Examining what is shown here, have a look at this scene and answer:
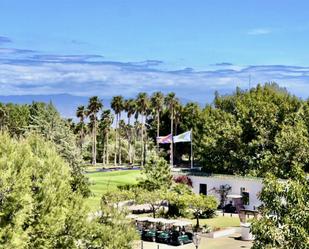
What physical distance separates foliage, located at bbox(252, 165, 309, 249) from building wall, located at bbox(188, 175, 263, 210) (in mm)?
32839

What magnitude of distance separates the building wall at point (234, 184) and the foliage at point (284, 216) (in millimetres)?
32839

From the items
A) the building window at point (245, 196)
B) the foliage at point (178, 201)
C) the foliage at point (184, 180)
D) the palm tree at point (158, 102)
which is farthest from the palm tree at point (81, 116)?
the building window at point (245, 196)

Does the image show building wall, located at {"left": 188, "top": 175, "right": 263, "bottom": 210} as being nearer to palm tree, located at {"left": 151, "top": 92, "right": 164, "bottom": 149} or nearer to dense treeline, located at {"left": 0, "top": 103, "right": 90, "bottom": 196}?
dense treeline, located at {"left": 0, "top": 103, "right": 90, "bottom": 196}

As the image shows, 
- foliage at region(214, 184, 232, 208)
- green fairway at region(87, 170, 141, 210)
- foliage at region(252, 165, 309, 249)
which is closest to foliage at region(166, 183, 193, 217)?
foliage at region(214, 184, 232, 208)

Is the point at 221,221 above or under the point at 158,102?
under

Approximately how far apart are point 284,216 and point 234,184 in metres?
36.6

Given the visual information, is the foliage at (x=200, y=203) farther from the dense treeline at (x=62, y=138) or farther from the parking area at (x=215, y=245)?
the dense treeline at (x=62, y=138)

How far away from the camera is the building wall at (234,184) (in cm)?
4816

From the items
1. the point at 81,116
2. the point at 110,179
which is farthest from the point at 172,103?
the point at 110,179

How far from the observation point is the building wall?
48.2 meters

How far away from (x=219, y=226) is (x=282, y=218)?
28431mm

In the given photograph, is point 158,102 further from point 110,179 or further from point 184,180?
point 184,180

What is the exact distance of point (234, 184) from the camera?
49750 mm

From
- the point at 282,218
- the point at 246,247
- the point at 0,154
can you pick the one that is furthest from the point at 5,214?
the point at 246,247
